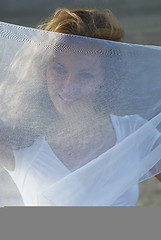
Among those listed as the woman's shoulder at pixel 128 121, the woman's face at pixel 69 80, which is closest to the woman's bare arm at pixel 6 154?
the woman's face at pixel 69 80

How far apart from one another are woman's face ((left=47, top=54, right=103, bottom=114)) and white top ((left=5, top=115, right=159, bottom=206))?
12 centimetres

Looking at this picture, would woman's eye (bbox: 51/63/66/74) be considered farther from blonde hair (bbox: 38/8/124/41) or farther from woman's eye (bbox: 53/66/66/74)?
blonde hair (bbox: 38/8/124/41)

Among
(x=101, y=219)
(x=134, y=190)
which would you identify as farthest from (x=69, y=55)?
(x=101, y=219)

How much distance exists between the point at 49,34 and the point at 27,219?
70cm

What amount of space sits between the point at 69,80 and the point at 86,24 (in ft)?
0.58

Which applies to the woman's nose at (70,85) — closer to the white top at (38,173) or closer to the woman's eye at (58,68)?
the woman's eye at (58,68)

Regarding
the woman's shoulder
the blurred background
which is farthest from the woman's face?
the blurred background

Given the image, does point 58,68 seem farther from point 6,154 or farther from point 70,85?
point 6,154

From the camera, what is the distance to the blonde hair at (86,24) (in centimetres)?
187

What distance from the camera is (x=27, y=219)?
1248 mm

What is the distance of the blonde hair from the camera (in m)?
1.87

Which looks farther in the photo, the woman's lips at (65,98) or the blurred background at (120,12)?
the blurred background at (120,12)

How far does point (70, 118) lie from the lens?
1852 millimetres

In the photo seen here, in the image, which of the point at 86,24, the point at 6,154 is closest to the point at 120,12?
the point at 86,24
